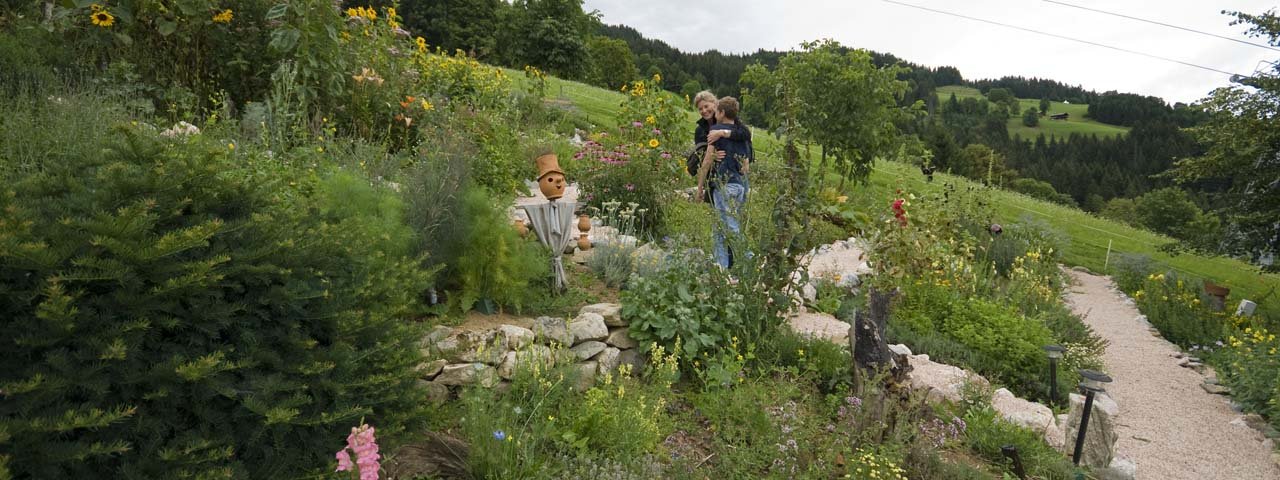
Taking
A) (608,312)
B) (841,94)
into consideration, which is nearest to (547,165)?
(608,312)

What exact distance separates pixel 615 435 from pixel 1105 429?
286 centimetres

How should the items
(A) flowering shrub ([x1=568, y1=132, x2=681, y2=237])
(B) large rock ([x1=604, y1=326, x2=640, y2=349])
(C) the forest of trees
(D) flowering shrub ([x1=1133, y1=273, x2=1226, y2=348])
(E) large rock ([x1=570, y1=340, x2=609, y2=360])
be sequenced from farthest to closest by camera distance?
(C) the forest of trees < (D) flowering shrub ([x1=1133, y1=273, x2=1226, y2=348]) < (A) flowering shrub ([x1=568, y1=132, x2=681, y2=237]) < (B) large rock ([x1=604, y1=326, x2=640, y2=349]) < (E) large rock ([x1=570, y1=340, x2=609, y2=360])

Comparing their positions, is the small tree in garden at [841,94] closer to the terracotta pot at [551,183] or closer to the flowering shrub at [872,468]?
the terracotta pot at [551,183]

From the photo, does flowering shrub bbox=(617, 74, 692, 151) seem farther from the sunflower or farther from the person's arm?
the sunflower

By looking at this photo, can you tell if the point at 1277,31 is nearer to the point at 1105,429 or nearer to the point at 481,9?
the point at 1105,429

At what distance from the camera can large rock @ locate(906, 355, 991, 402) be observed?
4660 millimetres

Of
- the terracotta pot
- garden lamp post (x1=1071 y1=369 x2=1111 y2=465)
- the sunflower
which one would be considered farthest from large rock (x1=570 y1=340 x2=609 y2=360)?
the sunflower

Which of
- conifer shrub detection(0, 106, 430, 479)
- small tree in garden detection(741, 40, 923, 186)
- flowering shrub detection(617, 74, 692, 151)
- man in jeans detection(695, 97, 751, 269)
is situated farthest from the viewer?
small tree in garden detection(741, 40, 923, 186)

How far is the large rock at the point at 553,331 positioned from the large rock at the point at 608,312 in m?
0.28

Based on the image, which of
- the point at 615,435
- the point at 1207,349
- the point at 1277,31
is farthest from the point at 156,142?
the point at 1277,31

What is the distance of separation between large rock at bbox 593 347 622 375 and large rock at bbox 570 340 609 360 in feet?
0.11

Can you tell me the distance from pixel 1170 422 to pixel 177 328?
20.8 ft

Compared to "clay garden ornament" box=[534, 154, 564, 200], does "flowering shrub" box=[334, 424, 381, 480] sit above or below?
below

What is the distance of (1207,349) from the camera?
285 inches
